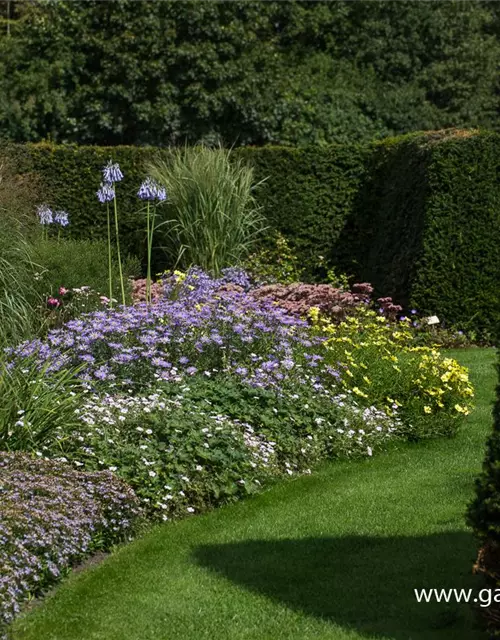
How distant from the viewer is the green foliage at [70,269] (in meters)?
11.3

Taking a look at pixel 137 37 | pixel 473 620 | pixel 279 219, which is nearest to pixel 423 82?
pixel 137 37

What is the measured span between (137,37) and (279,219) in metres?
6.67

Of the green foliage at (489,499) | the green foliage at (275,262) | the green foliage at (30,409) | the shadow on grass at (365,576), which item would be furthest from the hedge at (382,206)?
the green foliage at (489,499)

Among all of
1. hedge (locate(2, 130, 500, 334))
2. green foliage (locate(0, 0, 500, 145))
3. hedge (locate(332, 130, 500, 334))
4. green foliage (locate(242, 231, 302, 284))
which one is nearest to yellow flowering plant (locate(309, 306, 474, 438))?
hedge (locate(332, 130, 500, 334))

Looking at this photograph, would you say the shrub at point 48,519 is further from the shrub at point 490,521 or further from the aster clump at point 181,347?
the shrub at point 490,521

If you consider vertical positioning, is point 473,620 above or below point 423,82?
below

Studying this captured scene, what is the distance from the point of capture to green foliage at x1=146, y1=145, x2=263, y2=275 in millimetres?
13398

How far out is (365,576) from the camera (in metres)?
5.26

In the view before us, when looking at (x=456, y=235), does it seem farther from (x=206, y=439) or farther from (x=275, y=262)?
(x=206, y=439)

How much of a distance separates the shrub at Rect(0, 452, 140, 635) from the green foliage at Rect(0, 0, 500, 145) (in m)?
14.7

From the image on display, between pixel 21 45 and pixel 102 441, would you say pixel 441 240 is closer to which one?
pixel 102 441

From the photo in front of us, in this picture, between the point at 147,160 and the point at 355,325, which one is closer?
the point at 355,325

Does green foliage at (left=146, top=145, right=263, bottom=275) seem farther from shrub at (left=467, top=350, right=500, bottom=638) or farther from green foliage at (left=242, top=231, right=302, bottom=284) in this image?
shrub at (left=467, top=350, right=500, bottom=638)

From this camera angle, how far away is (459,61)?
23844 millimetres
